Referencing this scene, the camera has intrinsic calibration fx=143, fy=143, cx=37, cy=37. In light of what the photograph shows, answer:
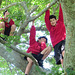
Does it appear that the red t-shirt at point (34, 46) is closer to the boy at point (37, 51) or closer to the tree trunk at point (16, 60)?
the boy at point (37, 51)

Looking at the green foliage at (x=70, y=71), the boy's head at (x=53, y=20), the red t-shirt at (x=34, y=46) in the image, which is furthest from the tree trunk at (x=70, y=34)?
the red t-shirt at (x=34, y=46)

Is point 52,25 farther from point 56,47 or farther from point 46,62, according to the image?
point 46,62

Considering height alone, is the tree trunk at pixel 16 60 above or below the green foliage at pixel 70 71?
above

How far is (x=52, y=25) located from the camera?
12.2ft

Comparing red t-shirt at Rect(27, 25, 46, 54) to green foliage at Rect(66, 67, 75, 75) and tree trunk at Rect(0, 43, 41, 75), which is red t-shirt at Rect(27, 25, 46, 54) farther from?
green foliage at Rect(66, 67, 75, 75)

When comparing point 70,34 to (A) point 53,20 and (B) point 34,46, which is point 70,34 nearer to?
(A) point 53,20

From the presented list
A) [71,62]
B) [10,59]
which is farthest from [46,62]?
[71,62]

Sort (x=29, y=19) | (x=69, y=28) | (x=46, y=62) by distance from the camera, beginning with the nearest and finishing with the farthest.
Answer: (x=69, y=28) < (x=29, y=19) < (x=46, y=62)

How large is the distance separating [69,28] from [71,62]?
47 cm

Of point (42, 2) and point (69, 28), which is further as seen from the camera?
point (42, 2)

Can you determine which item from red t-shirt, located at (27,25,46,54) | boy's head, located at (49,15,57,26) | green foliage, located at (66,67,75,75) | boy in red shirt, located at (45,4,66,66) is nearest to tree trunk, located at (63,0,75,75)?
green foliage, located at (66,67,75,75)

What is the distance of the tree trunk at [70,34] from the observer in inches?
73.1

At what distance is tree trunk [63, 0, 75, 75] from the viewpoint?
1.86m

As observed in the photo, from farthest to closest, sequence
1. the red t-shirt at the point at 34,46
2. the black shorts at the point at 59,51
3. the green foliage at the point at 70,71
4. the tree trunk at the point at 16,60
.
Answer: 1. the red t-shirt at the point at 34,46
2. the tree trunk at the point at 16,60
3. the black shorts at the point at 59,51
4. the green foliage at the point at 70,71
